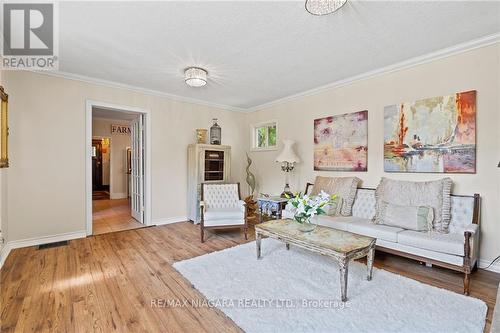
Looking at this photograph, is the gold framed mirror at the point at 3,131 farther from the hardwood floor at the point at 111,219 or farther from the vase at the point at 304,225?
the vase at the point at 304,225

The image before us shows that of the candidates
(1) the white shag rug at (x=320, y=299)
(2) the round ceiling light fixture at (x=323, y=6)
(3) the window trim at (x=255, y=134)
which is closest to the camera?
(1) the white shag rug at (x=320, y=299)

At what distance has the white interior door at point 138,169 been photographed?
4.70 meters

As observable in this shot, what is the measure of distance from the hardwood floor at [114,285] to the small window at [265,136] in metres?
2.57

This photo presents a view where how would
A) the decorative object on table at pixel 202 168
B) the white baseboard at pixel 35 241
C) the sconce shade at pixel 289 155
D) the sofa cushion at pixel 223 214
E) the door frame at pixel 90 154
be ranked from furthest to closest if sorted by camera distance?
the decorative object on table at pixel 202 168
the sconce shade at pixel 289 155
the door frame at pixel 90 154
the sofa cushion at pixel 223 214
the white baseboard at pixel 35 241

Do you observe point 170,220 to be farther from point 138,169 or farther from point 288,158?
point 288,158

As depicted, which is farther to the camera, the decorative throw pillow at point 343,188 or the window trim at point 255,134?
the window trim at point 255,134

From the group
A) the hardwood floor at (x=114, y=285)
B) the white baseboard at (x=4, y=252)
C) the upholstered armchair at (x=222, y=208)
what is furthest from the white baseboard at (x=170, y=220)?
the white baseboard at (x=4, y=252)

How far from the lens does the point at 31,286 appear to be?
2.34 metres

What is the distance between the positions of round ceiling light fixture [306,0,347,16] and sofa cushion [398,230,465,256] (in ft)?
7.97

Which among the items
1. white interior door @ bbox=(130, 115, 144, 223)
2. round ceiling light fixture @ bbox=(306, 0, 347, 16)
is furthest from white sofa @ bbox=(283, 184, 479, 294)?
white interior door @ bbox=(130, 115, 144, 223)

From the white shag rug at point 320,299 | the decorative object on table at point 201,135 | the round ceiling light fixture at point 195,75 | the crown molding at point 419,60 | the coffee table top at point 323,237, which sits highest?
the crown molding at point 419,60

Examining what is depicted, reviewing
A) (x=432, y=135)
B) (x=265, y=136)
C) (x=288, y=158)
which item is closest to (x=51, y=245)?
(x=288, y=158)

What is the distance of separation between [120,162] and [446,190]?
864 cm

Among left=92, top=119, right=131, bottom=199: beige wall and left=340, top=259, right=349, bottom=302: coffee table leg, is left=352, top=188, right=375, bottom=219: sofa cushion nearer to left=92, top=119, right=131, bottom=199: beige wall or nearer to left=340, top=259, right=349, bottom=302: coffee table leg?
left=340, top=259, right=349, bottom=302: coffee table leg
